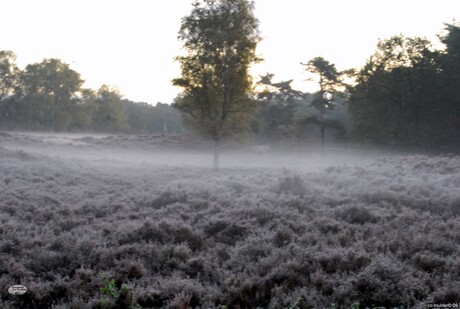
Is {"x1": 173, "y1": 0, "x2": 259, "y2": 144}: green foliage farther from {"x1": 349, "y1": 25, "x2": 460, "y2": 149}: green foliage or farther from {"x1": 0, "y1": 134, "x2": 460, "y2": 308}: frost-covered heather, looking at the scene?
{"x1": 349, "y1": 25, "x2": 460, "y2": 149}: green foliage

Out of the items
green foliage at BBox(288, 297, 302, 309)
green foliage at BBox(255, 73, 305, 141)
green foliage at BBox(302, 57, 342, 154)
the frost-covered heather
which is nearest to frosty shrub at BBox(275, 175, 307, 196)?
the frost-covered heather

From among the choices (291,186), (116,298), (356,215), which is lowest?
(116,298)

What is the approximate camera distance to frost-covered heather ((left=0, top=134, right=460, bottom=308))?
5398 millimetres

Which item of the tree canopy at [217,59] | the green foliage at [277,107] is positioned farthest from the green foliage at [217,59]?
the green foliage at [277,107]

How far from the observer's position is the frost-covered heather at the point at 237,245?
17.7ft

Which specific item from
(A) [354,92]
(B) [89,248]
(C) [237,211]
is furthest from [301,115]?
(B) [89,248]

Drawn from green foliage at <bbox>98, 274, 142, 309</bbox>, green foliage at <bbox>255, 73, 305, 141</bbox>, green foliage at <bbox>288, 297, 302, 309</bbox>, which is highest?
green foliage at <bbox>255, 73, 305, 141</bbox>

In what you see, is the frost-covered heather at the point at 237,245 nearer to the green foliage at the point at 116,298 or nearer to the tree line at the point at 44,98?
the green foliage at the point at 116,298

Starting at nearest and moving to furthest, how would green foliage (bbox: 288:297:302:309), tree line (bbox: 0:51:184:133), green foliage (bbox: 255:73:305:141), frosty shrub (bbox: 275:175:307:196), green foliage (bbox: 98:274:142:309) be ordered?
1. green foliage (bbox: 288:297:302:309)
2. green foliage (bbox: 98:274:142:309)
3. frosty shrub (bbox: 275:175:307:196)
4. green foliage (bbox: 255:73:305:141)
5. tree line (bbox: 0:51:184:133)

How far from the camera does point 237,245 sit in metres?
7.46

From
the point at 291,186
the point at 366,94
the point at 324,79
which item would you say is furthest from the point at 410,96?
Answer: the point at 291,186

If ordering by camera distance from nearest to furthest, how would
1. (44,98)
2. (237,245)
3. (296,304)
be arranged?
(296,304)
(237,245)
(44,98)

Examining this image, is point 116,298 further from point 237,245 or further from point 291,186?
point 291,186

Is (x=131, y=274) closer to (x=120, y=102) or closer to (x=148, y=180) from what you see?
(x=148, y=180)
